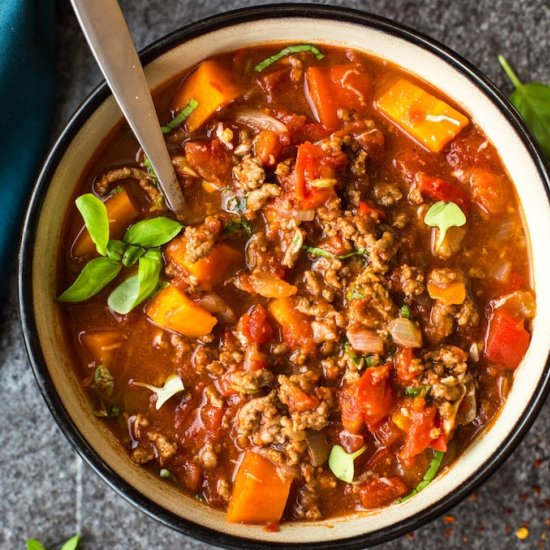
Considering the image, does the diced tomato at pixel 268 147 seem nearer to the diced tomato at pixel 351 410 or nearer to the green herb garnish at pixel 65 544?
the diced tomato at pixel 351 410

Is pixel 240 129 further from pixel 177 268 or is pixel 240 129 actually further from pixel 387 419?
pixel 387 419

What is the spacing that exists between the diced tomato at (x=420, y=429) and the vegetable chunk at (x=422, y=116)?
1277mm

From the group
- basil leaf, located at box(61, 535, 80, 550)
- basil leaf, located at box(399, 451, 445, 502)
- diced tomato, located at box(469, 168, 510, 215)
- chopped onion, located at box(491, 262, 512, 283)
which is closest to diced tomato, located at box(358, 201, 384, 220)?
diced tomato, located at box(469, 168, 510, 215)

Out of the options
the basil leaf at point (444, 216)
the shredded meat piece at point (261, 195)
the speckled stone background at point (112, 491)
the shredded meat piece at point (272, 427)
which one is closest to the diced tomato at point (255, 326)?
the shredded meat piece at point (272, 427)

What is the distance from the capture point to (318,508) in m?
4.02

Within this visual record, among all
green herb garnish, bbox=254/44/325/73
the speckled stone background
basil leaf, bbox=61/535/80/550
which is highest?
green herb garnish, bbox=254/44/325/73

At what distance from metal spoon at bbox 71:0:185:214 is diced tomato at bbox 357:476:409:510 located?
1613 millimetres

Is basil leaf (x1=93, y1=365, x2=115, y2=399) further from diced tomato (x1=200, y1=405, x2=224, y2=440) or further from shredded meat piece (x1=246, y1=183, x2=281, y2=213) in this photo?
shredded meat piece (x1=246, y1=183, x2=281, y2=213)

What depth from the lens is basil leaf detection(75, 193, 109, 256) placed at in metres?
3.73

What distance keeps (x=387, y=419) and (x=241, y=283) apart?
3.15ft

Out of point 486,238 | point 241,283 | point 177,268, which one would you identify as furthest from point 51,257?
point 486,238

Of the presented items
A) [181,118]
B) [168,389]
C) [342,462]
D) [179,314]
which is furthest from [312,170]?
[342,462]

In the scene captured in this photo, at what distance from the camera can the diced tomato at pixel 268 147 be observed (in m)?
3.94

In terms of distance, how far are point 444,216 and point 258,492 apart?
5.21 feet
